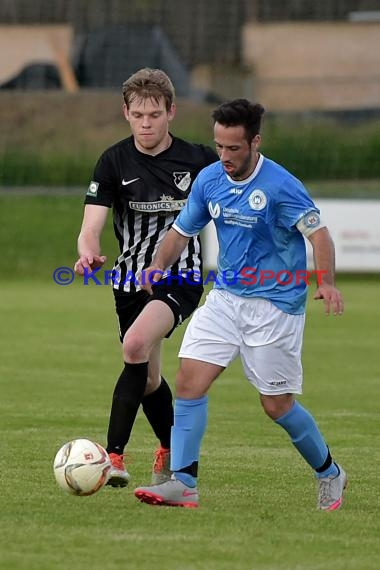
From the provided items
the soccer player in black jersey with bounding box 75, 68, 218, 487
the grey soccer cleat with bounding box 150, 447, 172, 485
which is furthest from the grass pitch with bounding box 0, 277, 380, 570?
the soccer player in black jersey with bounding box 75, 68, 218, 487

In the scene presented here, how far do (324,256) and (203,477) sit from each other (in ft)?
5.80

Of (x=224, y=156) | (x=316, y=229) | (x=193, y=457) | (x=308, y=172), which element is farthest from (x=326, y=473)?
(x=308, y=172)

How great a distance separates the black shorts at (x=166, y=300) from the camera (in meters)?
7.00

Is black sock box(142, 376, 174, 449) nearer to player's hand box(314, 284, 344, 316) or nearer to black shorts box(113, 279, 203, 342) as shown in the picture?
black shorts box(113, 279, 203, 342)

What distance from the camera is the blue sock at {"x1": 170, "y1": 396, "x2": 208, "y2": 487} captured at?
6.36 m

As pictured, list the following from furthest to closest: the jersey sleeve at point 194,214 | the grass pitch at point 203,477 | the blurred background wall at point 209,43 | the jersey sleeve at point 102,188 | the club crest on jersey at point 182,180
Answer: the blurred background wall at point 209,43, the club crest on jersey at point 182,180, the jersey sleeve at point 102,188, the jersey sleeve at point 194,214, the grass pitch at point 203,477

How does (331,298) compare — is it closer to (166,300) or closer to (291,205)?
(291,205)

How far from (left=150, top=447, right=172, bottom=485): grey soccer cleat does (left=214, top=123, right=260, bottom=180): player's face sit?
1.71 meters

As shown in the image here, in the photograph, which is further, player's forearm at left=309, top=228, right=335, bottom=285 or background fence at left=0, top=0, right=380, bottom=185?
background fence at left=0, top=0, right=380, bottom=185

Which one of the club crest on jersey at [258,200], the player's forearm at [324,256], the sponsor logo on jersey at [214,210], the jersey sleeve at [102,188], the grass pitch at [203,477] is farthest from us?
the jersey sleeve at [102,188]

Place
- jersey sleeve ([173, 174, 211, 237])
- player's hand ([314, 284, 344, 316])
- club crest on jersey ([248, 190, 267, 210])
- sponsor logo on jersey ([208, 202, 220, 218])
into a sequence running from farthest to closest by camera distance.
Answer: jersey sleeve ([173, 174, 211, 237]) → sponsor logo on jersey ([208, 202, 220, 218]) → club crest on jersey ([248, 190, 267, 210]) → player's hand ([314, 284, 344, 316])

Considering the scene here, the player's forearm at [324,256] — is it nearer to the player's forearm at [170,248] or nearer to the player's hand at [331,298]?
the player's hand at [331,298]

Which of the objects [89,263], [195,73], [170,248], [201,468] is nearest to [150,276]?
[170,248]

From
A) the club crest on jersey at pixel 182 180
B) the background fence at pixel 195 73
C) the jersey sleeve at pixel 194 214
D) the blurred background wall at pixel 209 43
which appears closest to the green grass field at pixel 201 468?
the jersey sleeve at pixel 194 214
